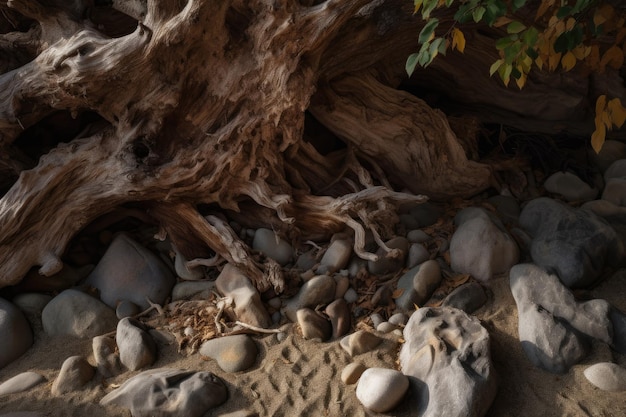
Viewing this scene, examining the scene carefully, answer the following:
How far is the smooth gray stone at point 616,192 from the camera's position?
366 cm

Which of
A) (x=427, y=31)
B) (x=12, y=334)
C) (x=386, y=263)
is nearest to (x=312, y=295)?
(x=386, y=263)

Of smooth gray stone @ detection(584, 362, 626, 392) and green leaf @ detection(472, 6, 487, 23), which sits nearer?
green leaf @ detection(472, 6, 487, 23)

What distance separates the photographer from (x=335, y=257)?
3367mm

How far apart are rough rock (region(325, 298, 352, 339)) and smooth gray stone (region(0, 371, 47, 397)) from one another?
1.71 metres

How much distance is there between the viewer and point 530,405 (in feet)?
7.86

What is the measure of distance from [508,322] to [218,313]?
1.77m

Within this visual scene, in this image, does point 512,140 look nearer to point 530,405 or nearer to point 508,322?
point 508,322

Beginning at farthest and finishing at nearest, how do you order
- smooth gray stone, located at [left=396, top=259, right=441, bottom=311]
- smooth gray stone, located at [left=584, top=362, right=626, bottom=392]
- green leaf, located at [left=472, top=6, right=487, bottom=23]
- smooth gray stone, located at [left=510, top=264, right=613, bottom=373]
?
1. smooth gray stone, located at [left=396, top=259, right=441, bottom=311]
2. smooth gray stone, located at [left=510, top=264, right=613, bottom=373]
3. smooth gray stone, located at [left=584, top=362, right=626, bottom=392]
4. green leaf, located at [left=472, top=6, right=487, bottom=23]

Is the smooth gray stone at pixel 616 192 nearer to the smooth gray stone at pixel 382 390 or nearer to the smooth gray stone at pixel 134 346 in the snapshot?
the smooth gray stone at pixel 382 390

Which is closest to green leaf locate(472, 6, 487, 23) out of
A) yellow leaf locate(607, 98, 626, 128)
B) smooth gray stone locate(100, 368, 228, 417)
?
yellow leaf locate(607, 98, 626, 128)

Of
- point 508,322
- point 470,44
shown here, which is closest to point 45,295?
point 508,322

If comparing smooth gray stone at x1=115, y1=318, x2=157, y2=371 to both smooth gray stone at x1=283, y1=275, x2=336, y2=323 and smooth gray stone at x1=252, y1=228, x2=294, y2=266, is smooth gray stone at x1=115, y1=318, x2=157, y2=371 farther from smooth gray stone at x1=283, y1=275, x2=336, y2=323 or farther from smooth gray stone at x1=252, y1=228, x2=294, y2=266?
smooth gray stone at x1=252, y1=228, x2=294, y2=266

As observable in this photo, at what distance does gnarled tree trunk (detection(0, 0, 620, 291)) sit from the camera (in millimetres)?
3053

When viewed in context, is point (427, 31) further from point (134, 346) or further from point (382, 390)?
point (134, 346)
